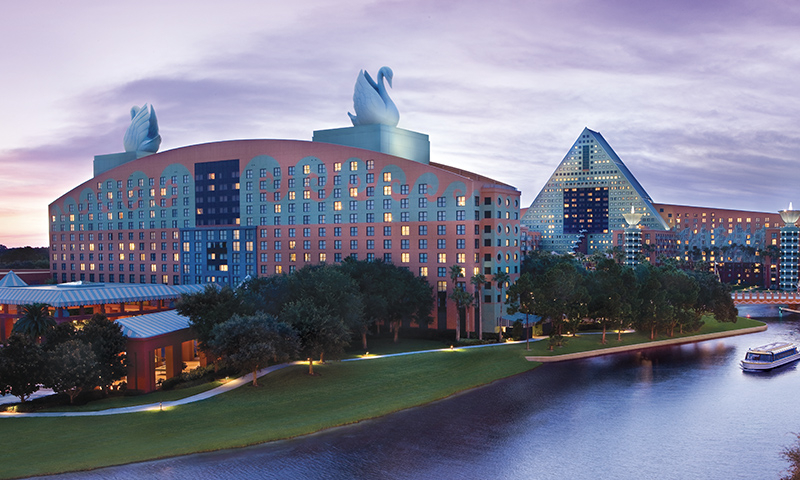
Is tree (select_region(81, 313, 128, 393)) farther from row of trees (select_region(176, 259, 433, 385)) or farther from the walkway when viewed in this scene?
the walkway

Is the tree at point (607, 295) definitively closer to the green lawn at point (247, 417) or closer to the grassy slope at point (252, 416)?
the grassy slope at point (252, 416)

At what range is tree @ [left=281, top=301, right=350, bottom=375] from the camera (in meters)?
64.7

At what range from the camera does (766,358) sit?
76.4 metres

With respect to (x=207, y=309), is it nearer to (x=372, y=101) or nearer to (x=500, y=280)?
(x=500, y=280)

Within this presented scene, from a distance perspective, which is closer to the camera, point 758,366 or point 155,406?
point 155,406

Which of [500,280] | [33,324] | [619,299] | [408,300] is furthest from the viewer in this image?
[500,280]

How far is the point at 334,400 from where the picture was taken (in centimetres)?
5731

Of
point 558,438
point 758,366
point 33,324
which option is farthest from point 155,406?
point 758,366

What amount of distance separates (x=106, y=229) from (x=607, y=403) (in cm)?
13248

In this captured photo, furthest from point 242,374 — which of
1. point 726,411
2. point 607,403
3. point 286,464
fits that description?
point 726,411

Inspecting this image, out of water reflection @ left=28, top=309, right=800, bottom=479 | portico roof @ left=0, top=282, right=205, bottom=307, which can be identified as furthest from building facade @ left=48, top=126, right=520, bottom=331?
water reflection @ left=28, top=309, right=800, bottom=479

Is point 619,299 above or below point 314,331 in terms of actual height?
above

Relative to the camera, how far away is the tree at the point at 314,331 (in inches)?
2547

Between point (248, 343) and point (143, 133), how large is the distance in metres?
112
